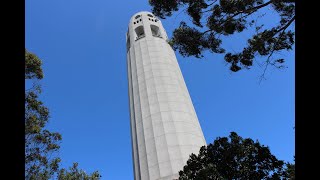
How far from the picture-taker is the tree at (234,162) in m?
15.9

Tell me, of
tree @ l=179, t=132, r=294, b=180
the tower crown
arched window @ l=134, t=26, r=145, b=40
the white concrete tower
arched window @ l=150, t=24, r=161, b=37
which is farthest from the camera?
arched window @ l=134, t=26, r=145, b=40

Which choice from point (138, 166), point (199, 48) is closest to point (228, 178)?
point (199, 48)

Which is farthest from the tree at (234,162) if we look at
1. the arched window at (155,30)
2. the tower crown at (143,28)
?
the arched window at (155,30)

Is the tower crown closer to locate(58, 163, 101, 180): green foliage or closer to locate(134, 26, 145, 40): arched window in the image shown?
locate(134, 26, 145, 40): arched window

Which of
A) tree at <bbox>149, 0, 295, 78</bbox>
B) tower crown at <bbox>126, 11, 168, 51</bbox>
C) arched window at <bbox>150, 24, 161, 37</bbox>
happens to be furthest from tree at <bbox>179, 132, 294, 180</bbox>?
arched window at <bbox>150, 24, 161, 37</bbox>

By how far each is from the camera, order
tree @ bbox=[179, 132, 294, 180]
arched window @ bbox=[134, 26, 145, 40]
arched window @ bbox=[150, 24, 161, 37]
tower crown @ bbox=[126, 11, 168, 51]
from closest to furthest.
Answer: tree @ bbox=[179, 132, 294, 180]
tower crown @ bbox=[126, 11, 168, 51]
arched window @ bbox=[150, 24, 161, 37]
arched window @ bbox=[134, 26, 145, 40]

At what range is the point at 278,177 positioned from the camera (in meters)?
15.6

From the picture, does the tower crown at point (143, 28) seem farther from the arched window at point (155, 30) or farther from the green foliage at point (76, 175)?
the green foliage at point (76, 175)

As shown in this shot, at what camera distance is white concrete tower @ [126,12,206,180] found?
32.1 meters

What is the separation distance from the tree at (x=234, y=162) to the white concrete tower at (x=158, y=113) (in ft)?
37.9

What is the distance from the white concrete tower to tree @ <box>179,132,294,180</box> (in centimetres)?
1154

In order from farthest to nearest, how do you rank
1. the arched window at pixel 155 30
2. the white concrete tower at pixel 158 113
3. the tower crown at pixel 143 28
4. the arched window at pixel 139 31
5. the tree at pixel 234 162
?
the arched window at pixel 139 31 → the arched window at pixel 155 30 → the tower crown at pixel 143 28 → the white concrete tower at pixel 158 113 → the tree at pixel 234 162
